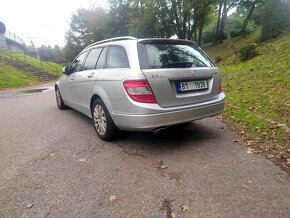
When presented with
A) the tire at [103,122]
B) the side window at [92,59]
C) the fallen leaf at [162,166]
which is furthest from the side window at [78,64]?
the fallen leaf at [162,166]

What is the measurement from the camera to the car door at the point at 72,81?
5.86m

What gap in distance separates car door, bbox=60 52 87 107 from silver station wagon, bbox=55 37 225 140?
0.98m

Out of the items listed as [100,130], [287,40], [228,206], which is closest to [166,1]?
[287,40]

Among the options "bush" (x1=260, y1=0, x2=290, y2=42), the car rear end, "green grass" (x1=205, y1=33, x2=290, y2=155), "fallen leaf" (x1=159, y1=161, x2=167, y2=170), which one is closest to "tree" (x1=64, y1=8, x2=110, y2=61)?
"bush" (x1=260, y1=0, x2=290, y2=42)

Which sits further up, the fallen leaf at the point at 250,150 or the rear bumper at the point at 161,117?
the rear bumper at the point at 161,117

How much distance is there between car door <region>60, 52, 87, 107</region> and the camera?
5863 millimetres

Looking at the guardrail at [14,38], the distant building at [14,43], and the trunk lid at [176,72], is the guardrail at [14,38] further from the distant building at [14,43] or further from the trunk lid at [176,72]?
the trunk lid at [176,72]

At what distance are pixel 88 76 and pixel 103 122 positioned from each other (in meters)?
1.07

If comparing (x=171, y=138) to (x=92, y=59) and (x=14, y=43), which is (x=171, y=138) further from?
(x=14, y=43)

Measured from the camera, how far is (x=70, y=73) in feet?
20.5

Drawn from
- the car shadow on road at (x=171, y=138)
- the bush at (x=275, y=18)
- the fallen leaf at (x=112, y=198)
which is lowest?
the car shadow on road at (x=171, y=138)

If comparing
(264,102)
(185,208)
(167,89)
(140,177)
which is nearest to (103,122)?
(167,89)

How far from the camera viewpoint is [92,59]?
5238mm

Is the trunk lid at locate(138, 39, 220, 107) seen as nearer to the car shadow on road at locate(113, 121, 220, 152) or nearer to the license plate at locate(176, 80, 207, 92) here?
the license plate at locate(176, 80, 207, 92)
